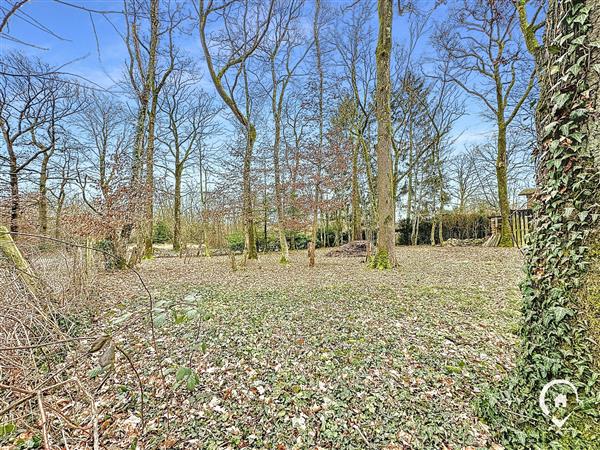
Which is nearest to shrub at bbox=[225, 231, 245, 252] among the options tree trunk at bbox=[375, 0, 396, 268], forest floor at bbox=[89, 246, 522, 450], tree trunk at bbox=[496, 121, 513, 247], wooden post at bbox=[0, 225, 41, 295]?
tree trunk at bbox=[375, 0, 396, 268]

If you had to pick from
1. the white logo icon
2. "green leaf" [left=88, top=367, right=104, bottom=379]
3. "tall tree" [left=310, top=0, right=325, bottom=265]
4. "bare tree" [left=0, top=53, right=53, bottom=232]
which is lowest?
the white logo icon

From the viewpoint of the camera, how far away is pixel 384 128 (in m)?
6.45

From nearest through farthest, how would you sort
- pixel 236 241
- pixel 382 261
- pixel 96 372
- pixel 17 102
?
pixel 96 372, pixel 17 102, pixel 382 261, pixel 236 241

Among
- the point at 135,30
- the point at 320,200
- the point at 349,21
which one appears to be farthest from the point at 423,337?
the point at 349,21

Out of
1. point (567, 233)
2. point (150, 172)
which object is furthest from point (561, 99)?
point (150, 172)

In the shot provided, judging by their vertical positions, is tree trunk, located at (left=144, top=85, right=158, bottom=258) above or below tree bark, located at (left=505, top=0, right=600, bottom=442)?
above

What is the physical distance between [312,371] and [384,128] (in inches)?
224

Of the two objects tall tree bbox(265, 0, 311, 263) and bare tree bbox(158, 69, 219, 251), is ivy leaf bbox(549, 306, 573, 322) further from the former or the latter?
bare tree bbox(158, 69, 219, 251)

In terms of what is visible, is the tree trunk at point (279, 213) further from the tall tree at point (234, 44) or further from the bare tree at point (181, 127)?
the bare tree at point (181, 127)

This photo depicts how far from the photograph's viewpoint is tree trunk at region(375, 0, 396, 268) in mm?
6324

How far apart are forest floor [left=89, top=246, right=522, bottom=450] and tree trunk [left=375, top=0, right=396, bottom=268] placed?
2449mm

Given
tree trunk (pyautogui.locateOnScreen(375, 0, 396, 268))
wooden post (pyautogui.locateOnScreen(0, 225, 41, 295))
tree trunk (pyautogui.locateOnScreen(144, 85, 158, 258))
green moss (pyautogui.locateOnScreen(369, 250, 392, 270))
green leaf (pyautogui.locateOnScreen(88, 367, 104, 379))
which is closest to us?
green leaf (pyautogui.locateOnScreen(88, 367, 104, 379))

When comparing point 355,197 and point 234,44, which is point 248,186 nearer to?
point 234,44

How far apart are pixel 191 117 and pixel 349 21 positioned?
8.72 meters
